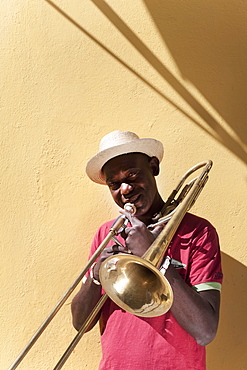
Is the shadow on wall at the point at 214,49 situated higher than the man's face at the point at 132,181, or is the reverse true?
the shadow on wall at the point at 214,49

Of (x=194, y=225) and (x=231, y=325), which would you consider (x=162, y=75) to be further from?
(x=231, y=325)

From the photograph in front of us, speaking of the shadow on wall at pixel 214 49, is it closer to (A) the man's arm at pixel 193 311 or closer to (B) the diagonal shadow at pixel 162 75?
(B) the diagonal shadow at pixel 162 75

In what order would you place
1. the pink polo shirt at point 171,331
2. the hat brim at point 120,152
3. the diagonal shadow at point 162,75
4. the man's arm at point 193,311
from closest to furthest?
the man's arm at point 193,311 < the pink polo shirt at point 171,331 < the hat brim at point 120,152 < the diagonal shadow at point 162,75

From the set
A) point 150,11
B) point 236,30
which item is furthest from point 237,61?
point 150,11

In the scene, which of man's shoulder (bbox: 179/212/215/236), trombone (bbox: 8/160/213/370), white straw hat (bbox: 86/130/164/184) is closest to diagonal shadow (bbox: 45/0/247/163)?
white straw hat (bbox: 86/130/164/184)

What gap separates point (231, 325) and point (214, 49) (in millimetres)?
1211

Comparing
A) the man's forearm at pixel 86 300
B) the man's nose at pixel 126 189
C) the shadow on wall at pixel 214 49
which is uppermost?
the shadow on wall at pixel 214 49

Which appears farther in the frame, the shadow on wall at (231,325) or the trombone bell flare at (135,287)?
the shadow on wall at (231,325)

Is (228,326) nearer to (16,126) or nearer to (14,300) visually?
(14,300)

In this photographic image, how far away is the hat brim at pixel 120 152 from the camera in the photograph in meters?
1.99

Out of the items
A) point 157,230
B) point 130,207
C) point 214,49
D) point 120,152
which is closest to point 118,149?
point 120,152

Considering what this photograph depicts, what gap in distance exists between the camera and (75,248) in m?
2.30

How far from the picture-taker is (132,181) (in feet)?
6.37

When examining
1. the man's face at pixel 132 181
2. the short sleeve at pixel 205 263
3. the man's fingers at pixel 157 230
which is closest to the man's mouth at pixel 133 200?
the man's face at pixel 132 181
